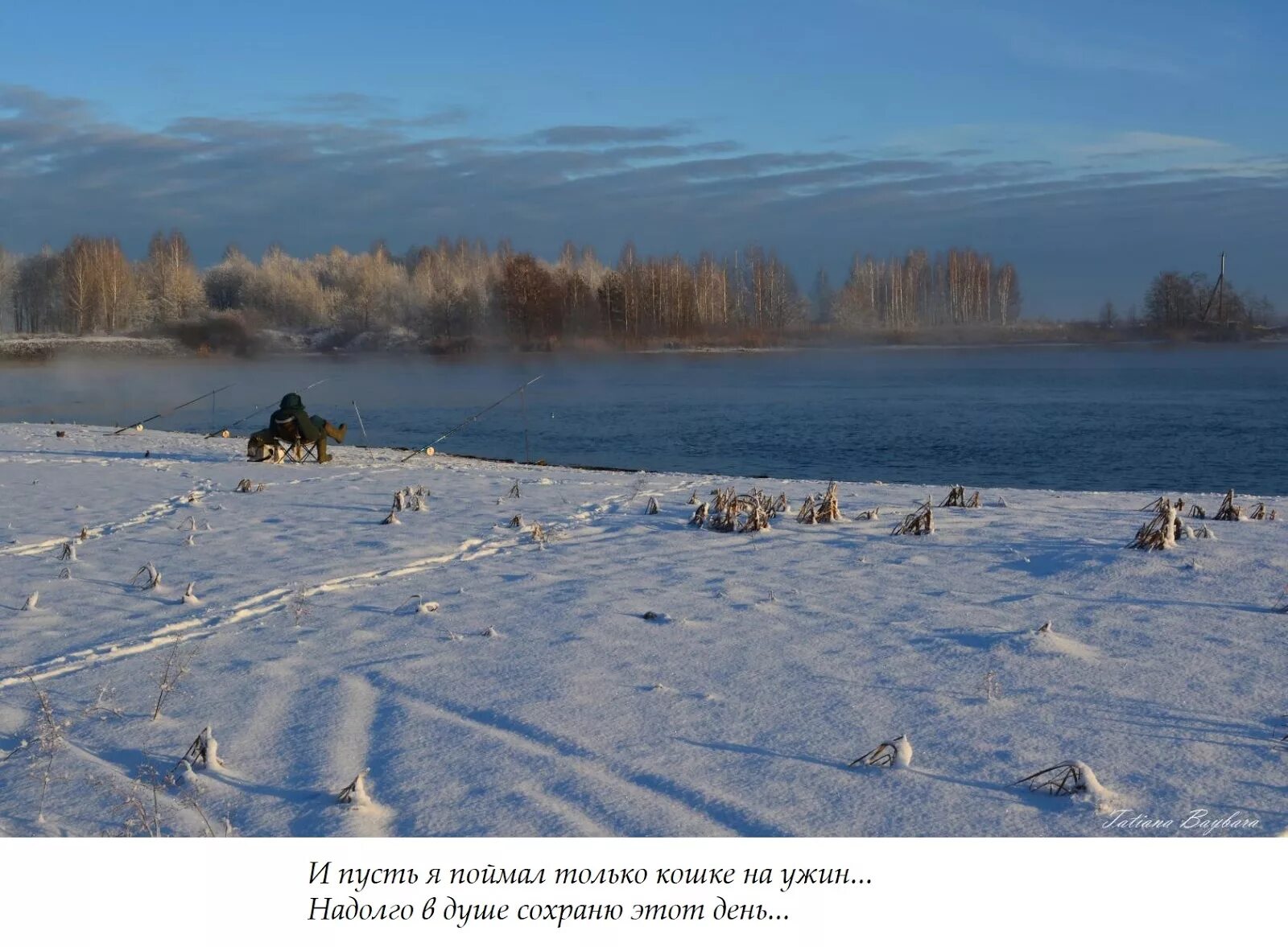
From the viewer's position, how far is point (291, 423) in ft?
51.5

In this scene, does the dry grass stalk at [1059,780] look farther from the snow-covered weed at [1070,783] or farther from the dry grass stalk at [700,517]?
the dry grass stalk at [700,517]

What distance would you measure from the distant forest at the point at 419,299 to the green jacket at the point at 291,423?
59373 mm

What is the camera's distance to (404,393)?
130 ft

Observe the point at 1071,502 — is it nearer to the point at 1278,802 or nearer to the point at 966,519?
the point at 966,519

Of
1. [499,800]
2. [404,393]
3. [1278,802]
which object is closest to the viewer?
[1278,802]

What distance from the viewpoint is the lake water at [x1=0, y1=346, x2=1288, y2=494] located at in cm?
2177

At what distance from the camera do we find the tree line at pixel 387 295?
76.6 m

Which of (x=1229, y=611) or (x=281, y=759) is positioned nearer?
(x=281, y=759)

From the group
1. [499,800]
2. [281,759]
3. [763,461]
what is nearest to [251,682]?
[281,759]

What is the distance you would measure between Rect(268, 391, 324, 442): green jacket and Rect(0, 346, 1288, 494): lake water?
23.5 ft

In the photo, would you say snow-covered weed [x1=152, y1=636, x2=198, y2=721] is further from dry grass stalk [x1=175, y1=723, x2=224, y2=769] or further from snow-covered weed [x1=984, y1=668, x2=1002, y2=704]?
snow-covered weed [x1=984, y1=668, x2=1002, y2=704]

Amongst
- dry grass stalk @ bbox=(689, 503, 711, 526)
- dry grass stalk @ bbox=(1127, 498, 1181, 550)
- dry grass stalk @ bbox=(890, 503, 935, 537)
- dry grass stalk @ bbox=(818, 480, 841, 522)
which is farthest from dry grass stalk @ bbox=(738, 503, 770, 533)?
dry grass stalk @ bbox=(1127, 498, 1181, 550)

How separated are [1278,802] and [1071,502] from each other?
7541 mm

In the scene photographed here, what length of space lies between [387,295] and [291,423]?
69.0 meters
